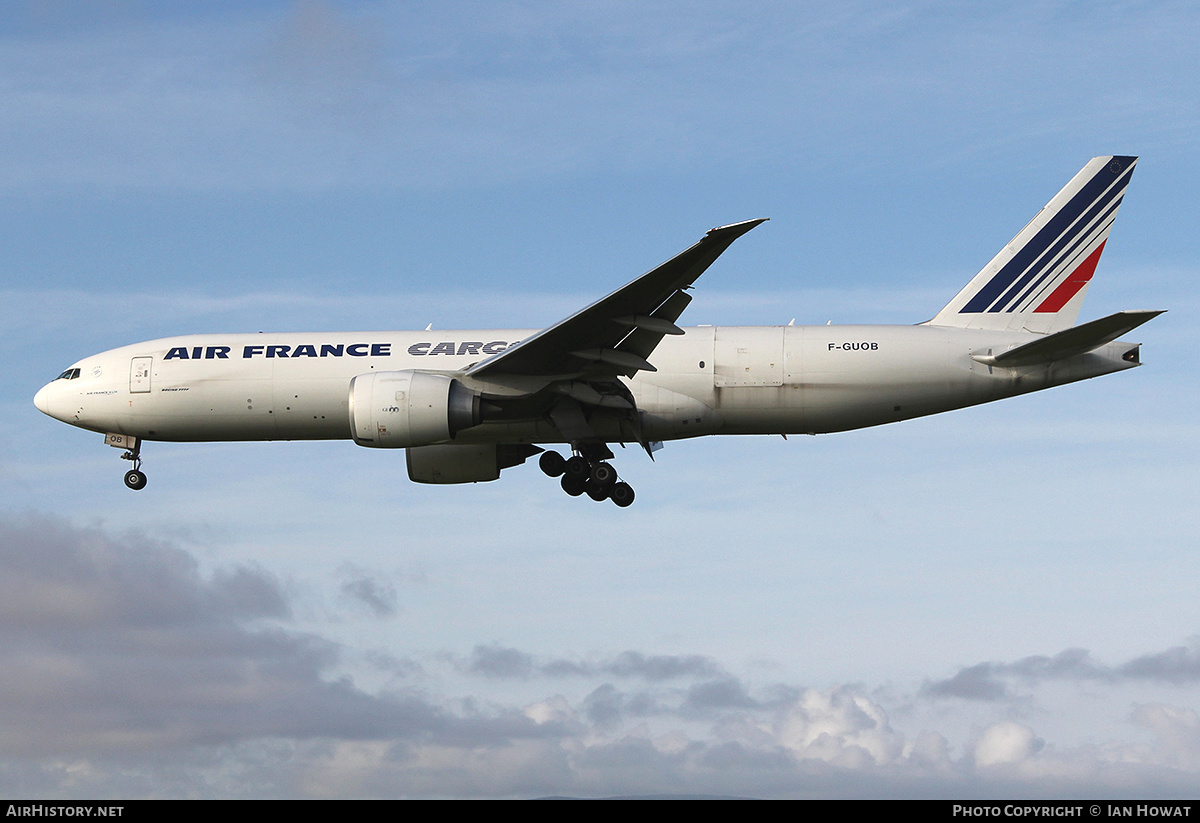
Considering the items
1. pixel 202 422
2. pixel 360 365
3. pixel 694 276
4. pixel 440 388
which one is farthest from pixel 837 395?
pixel 202 422

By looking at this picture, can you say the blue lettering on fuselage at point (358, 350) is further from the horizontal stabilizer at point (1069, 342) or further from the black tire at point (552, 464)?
the horizontal stabilizer at point (1069, 342)

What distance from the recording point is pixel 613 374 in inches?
997

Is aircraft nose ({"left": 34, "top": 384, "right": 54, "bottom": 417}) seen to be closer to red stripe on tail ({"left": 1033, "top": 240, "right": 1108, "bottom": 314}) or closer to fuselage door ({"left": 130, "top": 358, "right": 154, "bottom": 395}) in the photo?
fuselage door ({"left": 130, "top": 358, "right": 154, "bottom": 395})

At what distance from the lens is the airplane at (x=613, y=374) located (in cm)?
2444

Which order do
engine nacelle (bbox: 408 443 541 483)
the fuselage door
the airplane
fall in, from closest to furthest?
1. the airplane
2. the fuselage door
3. engine nacelle (bbox: 408 443 541 483)

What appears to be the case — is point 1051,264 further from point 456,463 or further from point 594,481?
point 456,463

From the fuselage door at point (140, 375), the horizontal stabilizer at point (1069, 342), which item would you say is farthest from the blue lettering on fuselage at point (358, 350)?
the horizontal stabilizer at point (1069, 342)

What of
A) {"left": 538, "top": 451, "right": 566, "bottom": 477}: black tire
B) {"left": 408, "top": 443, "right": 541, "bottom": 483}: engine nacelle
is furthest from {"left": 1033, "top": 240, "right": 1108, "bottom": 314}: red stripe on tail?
{"left": 408, "top": 443, "right": 541, "bottom": 483}: engine nacelle

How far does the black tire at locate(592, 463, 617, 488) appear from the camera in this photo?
27.2 m

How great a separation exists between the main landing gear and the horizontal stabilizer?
25.3 ft

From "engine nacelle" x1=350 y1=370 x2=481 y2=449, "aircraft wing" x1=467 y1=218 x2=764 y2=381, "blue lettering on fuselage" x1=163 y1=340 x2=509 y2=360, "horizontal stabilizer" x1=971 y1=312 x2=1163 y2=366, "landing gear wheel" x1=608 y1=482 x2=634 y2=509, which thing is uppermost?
"blue lettering on fuselage" x1=163 y1=340 x2=509 y2=360

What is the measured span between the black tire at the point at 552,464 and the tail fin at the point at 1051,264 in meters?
8.59

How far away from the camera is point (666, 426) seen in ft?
86.9
